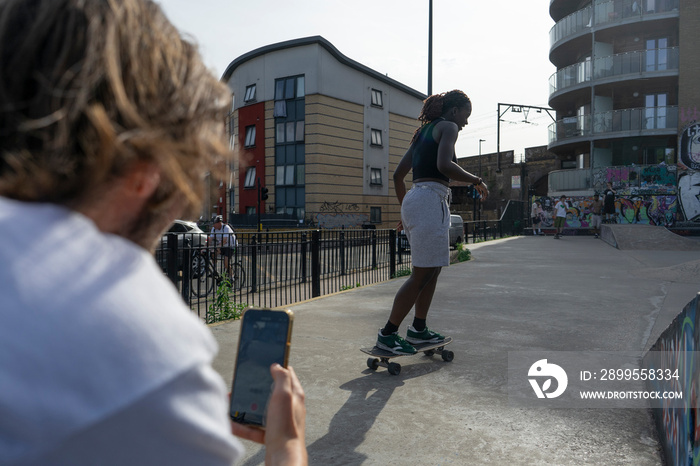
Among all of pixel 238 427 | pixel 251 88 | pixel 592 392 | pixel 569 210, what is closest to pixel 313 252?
pixel 592 392

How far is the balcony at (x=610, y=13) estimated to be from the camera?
92.0 feet

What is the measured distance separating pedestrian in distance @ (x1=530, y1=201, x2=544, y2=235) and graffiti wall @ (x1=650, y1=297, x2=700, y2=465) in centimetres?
2844

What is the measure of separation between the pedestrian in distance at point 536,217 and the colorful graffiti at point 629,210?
0.61 m

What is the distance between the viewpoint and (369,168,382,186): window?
37.6 metres

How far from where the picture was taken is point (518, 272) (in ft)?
33.9

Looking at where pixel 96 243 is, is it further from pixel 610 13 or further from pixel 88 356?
pixel 610 13

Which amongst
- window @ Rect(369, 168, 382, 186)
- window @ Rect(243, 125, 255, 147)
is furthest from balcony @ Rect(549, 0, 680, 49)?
window @ Rect(243, 125, 255, 147)

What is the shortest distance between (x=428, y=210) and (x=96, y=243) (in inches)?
140

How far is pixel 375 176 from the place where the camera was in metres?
38.0

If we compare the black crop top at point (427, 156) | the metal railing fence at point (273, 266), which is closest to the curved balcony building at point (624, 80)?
the metal railing fence at point (273, 266)

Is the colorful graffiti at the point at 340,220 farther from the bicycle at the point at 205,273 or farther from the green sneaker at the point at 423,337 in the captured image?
the green sneaker at the point at 423,337

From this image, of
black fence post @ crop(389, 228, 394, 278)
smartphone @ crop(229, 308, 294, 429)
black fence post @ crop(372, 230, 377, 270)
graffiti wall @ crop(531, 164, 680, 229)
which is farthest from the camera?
graffiti wall @ crop(531, 164, 680, 229)

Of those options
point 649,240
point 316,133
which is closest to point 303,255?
point 649,240

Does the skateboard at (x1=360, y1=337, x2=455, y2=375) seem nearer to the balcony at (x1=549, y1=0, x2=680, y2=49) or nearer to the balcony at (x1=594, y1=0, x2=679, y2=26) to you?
the balcony at (x1=549, y1=0, x2=680, y2=49)
